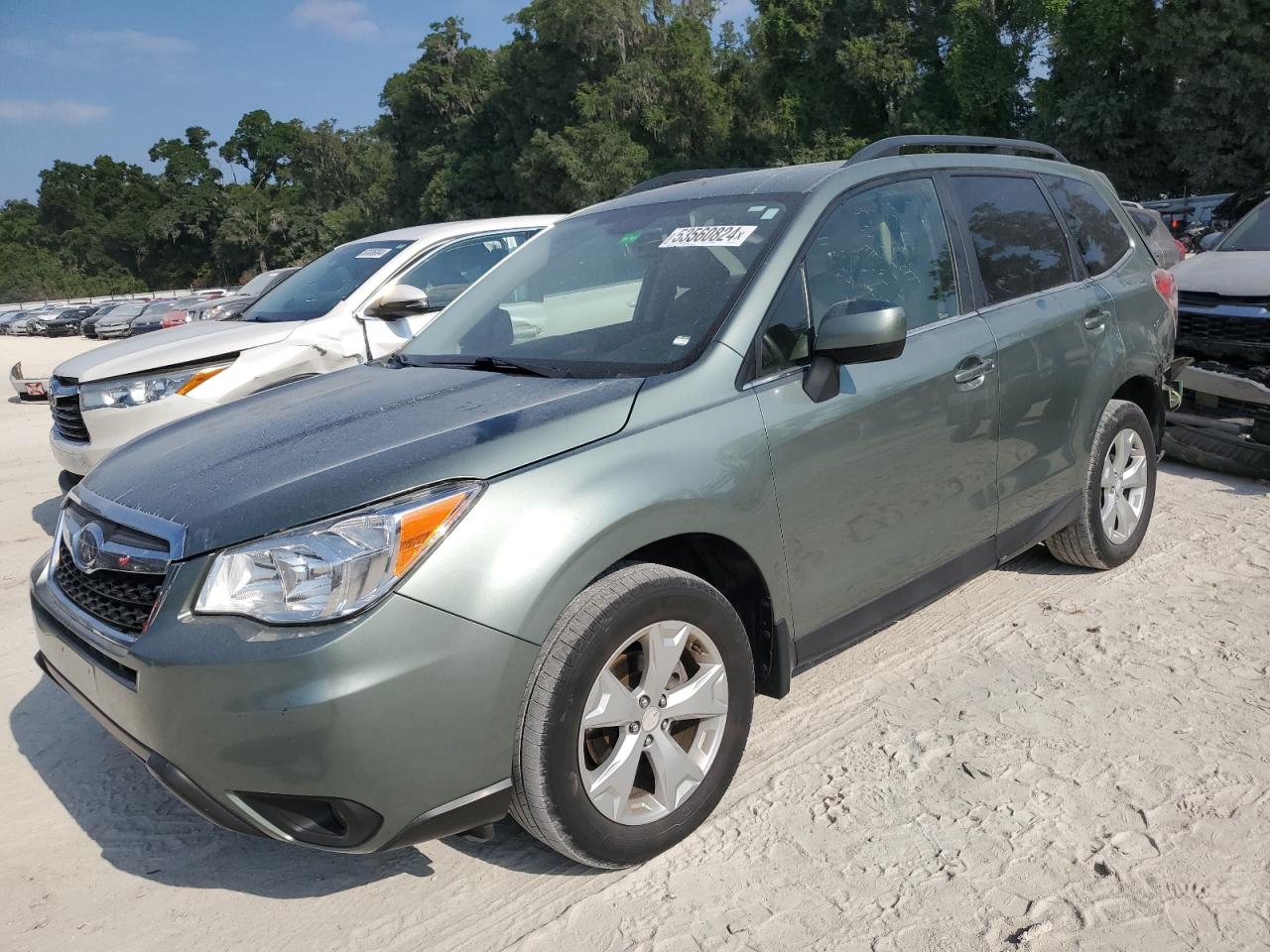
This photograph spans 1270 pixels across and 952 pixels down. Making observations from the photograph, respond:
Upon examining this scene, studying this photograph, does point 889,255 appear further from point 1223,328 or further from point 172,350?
point 172,350

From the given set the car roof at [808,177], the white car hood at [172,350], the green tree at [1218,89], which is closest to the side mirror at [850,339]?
the car roof at [808,177]

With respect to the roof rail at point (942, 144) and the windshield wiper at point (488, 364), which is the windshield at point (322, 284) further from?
the roof rail at point (942, 144)

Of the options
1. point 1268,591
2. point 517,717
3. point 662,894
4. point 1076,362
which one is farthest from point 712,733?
point 1268,591

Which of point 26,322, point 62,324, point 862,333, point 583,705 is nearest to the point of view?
point 583,705

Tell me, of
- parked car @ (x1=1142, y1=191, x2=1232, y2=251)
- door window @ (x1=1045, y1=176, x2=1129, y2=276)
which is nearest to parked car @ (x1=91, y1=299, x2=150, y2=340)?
parked car @ (x1=1142, y1=191, x2=1232, y2=251)

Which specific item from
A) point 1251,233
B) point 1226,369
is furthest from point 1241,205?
point 1226,369

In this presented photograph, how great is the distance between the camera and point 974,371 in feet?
11.7

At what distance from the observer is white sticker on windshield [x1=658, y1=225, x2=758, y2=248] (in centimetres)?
325

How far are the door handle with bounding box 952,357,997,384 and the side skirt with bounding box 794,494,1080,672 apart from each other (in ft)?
2.08

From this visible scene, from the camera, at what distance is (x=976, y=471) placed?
3627mm

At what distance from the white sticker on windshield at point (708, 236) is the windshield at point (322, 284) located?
3691mm

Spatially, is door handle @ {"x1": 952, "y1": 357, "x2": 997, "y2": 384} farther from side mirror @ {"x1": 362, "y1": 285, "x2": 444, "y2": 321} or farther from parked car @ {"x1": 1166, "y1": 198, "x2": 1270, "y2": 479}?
side mirror @ {"x1": 362, "y1": 285, "x2": 444, "y2": 321}

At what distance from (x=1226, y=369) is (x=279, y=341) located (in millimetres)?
5952

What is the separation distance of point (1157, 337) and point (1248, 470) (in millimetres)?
1951
